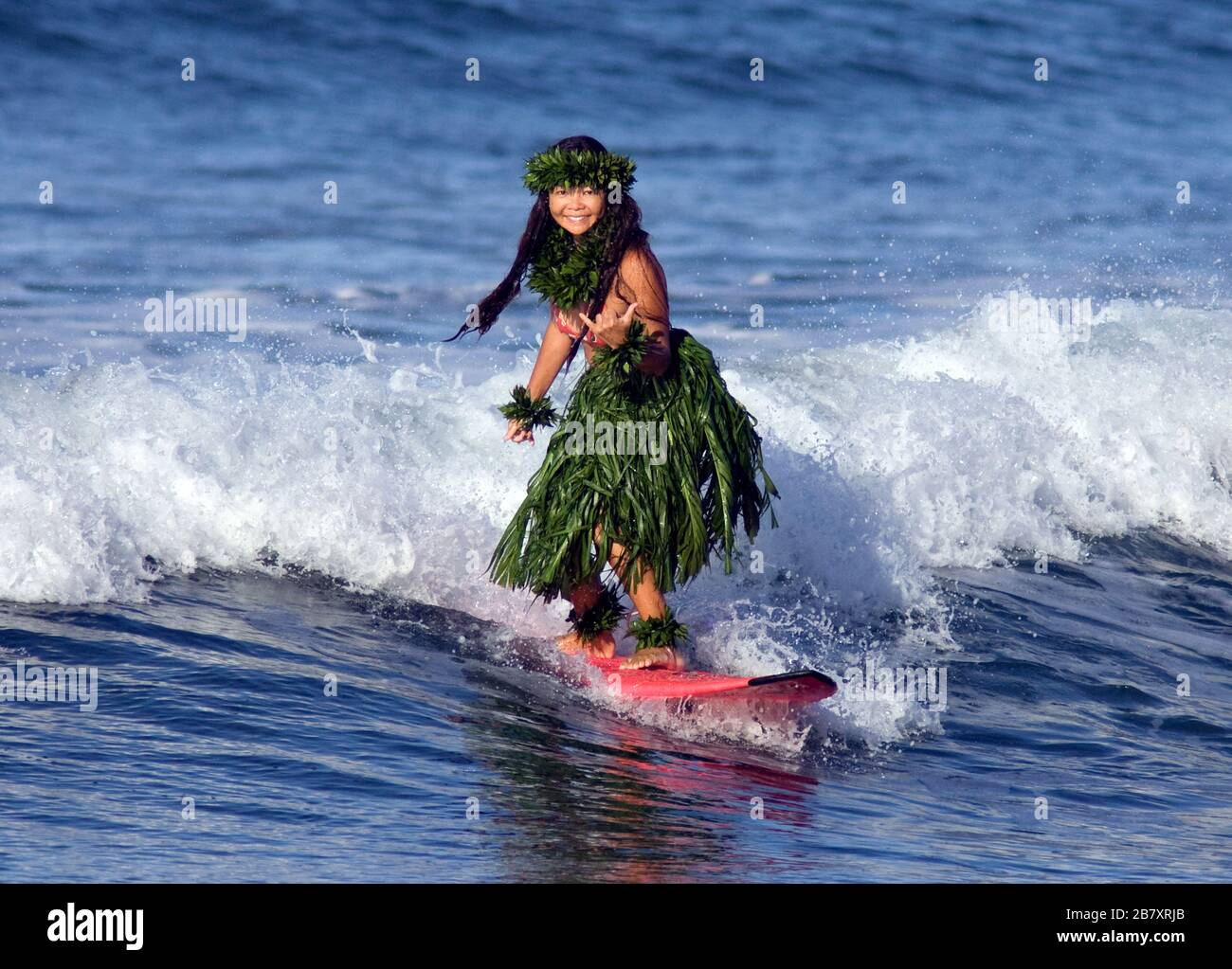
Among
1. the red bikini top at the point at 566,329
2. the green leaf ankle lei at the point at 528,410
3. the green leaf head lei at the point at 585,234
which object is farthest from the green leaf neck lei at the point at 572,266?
the green leaf ankle lei at the point at 528,410

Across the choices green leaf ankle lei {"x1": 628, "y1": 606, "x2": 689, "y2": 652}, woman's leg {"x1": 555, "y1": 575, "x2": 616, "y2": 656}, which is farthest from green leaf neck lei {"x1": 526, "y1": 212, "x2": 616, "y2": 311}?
green leaf ankle lei {"x1": 628, "y1": 606, "x2": 689, "y2": 652}

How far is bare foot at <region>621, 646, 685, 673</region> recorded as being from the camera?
617 cm

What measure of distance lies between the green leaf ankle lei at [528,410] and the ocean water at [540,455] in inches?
44.6

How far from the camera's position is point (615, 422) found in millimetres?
5961

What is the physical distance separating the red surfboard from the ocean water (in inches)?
4.3

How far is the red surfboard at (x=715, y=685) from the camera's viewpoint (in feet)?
19.2

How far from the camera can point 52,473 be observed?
7.30m

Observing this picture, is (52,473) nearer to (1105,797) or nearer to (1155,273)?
(1105,797)

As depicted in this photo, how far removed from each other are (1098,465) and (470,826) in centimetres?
709

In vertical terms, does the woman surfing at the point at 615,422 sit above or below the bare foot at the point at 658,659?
above

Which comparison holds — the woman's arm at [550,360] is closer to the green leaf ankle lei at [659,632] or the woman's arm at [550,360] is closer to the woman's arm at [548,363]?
the woman's arm at [548,363]

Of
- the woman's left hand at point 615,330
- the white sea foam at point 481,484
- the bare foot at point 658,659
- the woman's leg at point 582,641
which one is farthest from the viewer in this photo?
the white sea foam at point 481,484

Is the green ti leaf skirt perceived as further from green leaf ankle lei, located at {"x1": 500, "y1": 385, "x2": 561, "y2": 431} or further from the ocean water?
the ocean water
